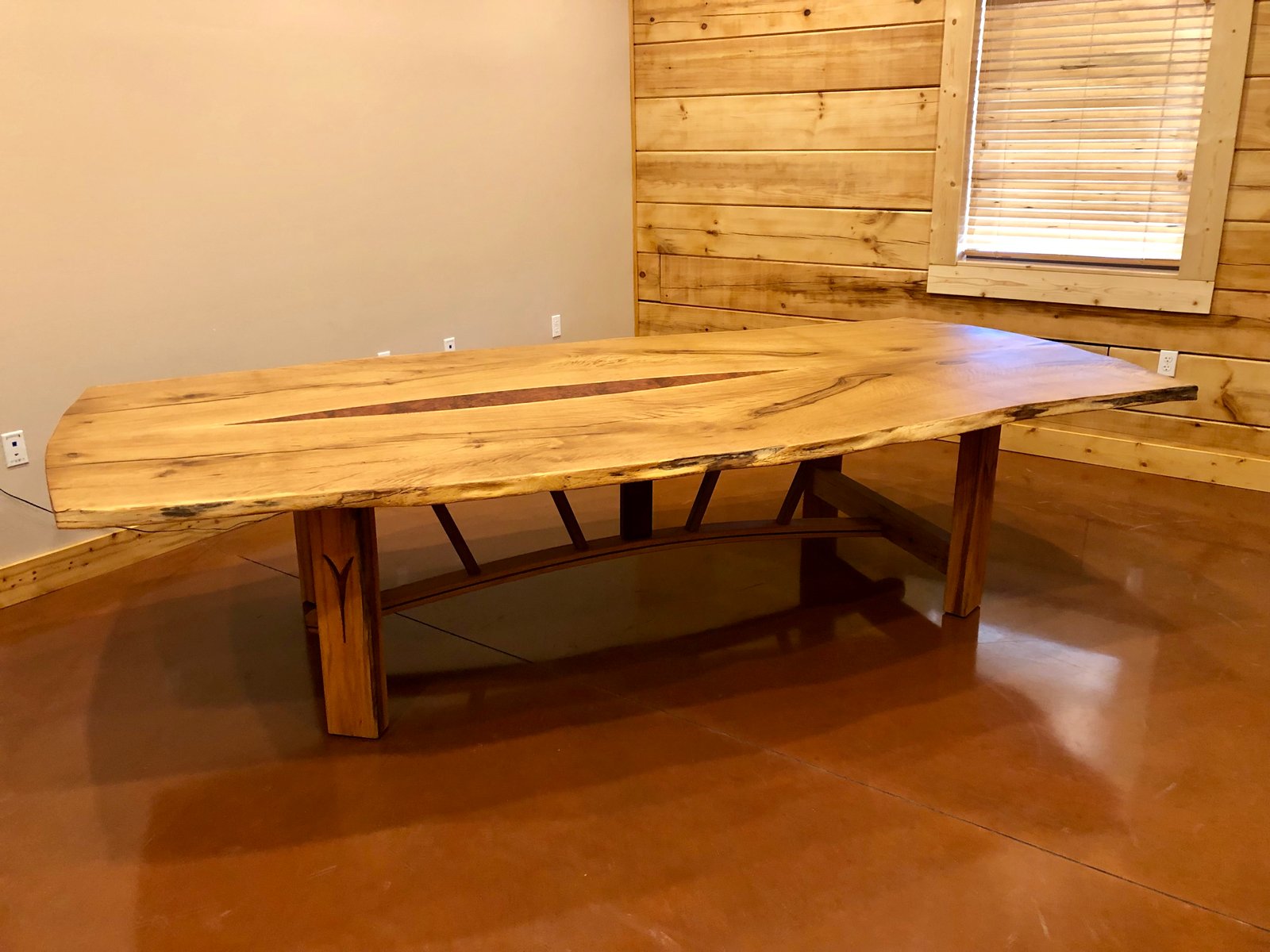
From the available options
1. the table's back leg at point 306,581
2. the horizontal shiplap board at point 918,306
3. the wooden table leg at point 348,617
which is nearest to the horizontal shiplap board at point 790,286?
the horizontal shiplap board at point 918,306

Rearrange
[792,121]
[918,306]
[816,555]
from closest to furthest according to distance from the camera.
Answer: [816,555]
[918,306]
[792,121]

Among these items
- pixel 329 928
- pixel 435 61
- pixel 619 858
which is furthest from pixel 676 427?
pixel 435 61

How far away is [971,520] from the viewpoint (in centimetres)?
248

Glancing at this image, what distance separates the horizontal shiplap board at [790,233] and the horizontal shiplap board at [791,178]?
0.13 ft

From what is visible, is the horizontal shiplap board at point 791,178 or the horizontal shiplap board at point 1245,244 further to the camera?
the horizontal shiplap board at point 791,178

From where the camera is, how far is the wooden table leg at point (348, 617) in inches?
74.2

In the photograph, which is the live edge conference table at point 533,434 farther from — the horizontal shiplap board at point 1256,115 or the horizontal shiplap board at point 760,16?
the horizontal shiplap board at point 760,16

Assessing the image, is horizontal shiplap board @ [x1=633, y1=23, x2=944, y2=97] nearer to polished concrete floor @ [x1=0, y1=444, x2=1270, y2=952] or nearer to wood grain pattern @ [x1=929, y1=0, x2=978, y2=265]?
wood grain pattern @ [x1=929, y1=0, x2=978, y2=265]

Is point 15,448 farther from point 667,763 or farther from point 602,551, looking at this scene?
point 667,763

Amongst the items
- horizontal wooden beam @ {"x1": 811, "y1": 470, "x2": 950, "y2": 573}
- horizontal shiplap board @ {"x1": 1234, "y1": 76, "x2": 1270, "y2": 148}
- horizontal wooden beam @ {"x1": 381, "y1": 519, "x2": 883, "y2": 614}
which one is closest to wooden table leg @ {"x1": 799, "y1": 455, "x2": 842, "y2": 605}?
horizontal wooden beam @ {"x1": 811, "y1": 470, "x2": 950, "y2": 573}

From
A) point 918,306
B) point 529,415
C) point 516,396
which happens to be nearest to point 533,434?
point 529,415

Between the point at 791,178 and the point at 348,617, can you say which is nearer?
the point at 348,617

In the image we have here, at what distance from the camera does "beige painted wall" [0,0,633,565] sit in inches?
105

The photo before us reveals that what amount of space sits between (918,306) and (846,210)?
1.68 feet
